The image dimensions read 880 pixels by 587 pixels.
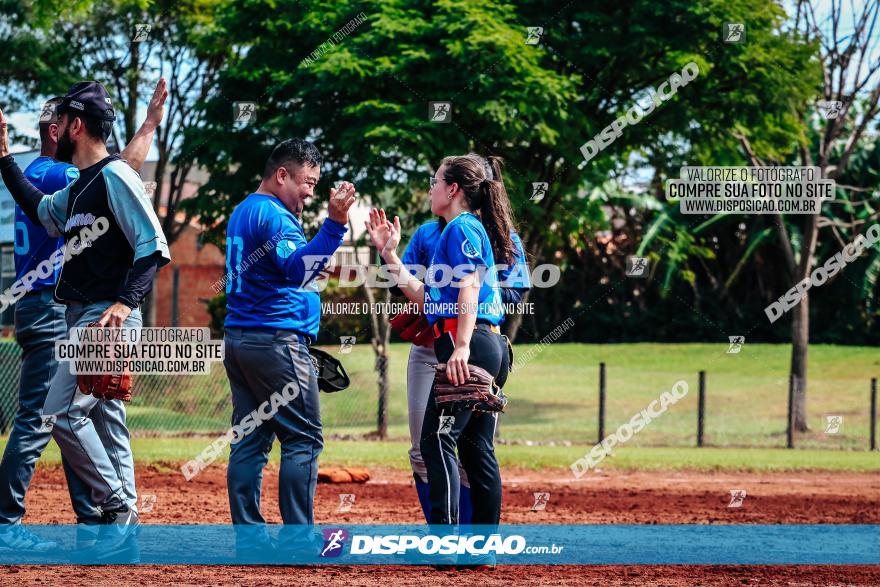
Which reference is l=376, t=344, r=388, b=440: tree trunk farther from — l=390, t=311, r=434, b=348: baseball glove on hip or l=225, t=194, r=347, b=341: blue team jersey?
l=225, t=194, r=347, b=341: blue team jersey

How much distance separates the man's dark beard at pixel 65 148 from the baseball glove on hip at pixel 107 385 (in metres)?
1.21

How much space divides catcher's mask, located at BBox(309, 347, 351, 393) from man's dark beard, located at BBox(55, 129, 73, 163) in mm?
1638

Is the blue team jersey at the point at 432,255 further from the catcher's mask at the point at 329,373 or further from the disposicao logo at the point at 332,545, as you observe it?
the disposicao logo at the point at 332,545

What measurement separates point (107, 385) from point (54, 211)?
100 cm

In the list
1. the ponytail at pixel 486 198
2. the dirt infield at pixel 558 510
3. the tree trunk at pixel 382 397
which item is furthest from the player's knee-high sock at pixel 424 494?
the tree trunk at pixel 382 397

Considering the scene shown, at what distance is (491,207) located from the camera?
623 cm

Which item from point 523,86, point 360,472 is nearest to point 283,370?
point 360,472

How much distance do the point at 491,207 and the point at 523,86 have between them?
10.5 metres

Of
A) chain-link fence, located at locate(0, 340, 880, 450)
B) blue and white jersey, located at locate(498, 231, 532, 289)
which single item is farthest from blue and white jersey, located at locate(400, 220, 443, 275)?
chain-link fence, located at locate(0, 340, 880, 450)

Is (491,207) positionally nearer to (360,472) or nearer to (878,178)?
(360,472)

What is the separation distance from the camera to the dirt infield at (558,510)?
5.45m

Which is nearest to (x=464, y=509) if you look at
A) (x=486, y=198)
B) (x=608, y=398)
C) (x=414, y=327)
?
(x=414, y=327)

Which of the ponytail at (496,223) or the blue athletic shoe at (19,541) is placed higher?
the ponytail at (496,223)

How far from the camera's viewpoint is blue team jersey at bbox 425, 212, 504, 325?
584cm
